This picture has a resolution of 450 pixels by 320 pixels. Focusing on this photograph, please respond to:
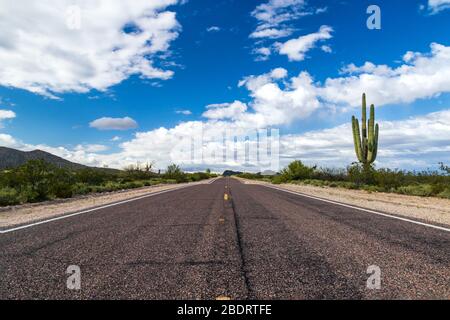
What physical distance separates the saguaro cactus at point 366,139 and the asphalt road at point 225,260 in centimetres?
2268

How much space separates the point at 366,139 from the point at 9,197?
25.8 metres

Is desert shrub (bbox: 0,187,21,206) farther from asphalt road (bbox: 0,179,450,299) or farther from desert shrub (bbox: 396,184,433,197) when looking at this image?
desert shrub (bbox: 396,184,433,197)

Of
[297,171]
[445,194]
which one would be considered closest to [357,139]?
[445,194]

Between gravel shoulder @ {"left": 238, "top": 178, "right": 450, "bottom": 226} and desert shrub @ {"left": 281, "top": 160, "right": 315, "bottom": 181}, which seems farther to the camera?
desert shrub @ {"left": 281, "top": 160, "right": 315, "bottom": 181}

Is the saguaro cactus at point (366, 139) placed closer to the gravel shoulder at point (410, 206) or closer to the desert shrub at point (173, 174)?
the gravel shoulder at point (410, 206)

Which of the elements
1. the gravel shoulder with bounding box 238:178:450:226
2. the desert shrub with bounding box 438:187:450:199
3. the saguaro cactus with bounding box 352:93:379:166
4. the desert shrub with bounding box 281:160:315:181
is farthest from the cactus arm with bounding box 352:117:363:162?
the desert shrub with bounding box 281:160:315:181

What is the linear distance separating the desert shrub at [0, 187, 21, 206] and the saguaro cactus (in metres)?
25.1

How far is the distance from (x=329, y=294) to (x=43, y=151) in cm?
11335

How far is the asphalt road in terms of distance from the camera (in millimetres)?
3590

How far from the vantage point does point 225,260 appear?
4809mm

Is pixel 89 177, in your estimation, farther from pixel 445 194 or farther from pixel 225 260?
pixel 225 260

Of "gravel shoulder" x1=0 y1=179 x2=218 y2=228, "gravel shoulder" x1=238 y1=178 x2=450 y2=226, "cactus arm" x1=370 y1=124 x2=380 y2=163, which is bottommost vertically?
"gravel shoulder" x1=0 y1=179 x2=218 y2=228

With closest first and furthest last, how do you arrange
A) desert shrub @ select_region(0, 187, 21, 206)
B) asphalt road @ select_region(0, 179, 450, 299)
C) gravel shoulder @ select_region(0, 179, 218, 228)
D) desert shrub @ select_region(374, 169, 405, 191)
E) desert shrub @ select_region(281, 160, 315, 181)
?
asphalt road @ select_region(0, 179, 450, 299) → gravel shoulder @ select_region(0, 179, 218, 228) → desert shrub @ select_region(0, 187, 21, 206) → desert shrub @ select_region(374, 169, 405, 191) → desert shrub @ select_region(281, 160, 315, 181)

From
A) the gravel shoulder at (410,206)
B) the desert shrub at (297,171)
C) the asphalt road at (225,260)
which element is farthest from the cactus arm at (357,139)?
the asphalt road at (225,260)
